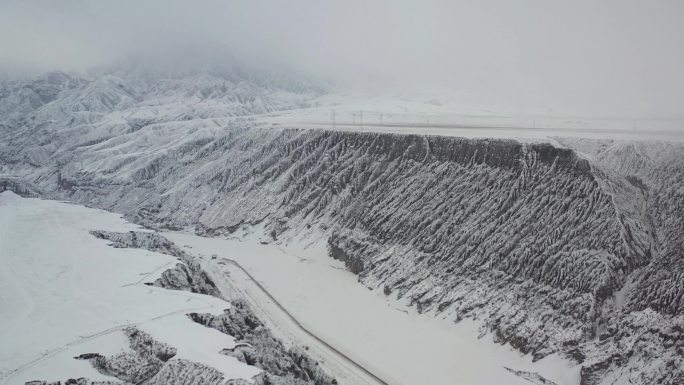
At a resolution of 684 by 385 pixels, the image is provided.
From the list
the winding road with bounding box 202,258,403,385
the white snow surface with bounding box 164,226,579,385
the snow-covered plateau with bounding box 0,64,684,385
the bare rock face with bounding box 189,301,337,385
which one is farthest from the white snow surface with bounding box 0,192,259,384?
the white snow surface with bounding box 164,226,579,385

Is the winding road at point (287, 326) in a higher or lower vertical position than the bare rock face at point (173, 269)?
lower

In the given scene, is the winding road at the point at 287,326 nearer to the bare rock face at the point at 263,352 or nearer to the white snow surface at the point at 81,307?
the bare rock face at the point at 263,352

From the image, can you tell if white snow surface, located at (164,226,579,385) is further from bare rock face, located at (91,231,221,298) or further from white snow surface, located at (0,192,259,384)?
white snow surface, located at (0,192,259,384)

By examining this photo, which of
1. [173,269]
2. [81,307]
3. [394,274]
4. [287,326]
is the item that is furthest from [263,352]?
[394,274]

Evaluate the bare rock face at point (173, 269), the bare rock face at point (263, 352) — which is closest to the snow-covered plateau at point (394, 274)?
the bare rock face at point (263, 352)

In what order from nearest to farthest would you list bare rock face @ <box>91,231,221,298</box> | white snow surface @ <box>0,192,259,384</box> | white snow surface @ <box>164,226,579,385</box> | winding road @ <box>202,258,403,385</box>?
white snow surface @ <box>0,192,259,384</box>, white snow surface @ <box>164,226,579,385</box>, winding road @ <box>202,258,403,385</box>, bare rock face @ <box>91,231,221,298</box>

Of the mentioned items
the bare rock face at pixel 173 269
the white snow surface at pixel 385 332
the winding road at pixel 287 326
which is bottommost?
the winding road at pixel 287 326

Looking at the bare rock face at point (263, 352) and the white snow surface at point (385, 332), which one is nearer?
the bare rock face at point (263, 352)
